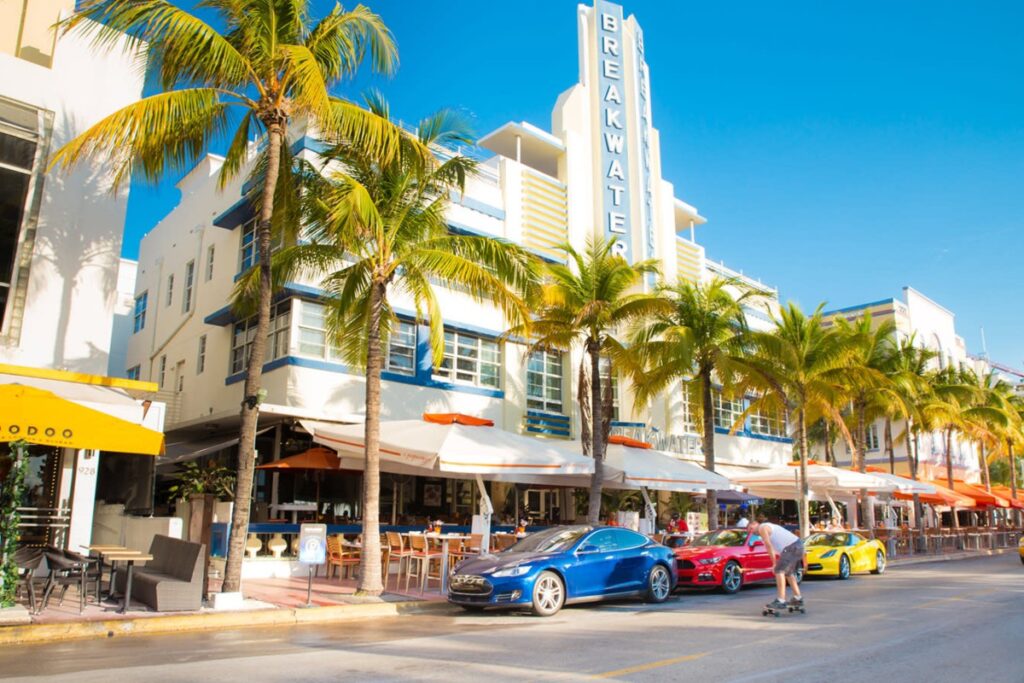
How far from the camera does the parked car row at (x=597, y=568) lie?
12.6m

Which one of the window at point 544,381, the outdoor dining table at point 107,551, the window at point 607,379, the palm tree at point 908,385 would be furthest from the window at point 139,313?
the palm tree at point 908,385

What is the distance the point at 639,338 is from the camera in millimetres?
23219

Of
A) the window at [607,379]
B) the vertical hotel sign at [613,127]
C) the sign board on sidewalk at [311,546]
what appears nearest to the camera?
the sign board on sidewalk at [311,546]

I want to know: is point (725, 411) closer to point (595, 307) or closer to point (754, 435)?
point (754, 435)

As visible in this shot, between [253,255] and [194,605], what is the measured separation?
14049 millimetres

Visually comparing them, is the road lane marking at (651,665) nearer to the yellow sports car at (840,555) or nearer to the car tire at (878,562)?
the yellow sports car at (840,555)

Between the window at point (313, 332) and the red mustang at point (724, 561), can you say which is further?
the window at point (313, 332)

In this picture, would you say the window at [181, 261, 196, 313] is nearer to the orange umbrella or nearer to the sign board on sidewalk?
the sign board on sidewalk

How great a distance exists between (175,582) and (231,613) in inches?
36.5

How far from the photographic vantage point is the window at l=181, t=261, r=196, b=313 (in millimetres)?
27906

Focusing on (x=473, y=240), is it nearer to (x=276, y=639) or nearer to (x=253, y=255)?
(x=276, y=639)

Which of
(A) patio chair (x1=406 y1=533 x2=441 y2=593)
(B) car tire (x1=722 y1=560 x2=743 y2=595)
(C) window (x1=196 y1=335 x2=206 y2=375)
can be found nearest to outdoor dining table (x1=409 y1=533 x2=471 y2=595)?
(A) patio chair (x1=406 y1=533 x2=441 y2=593)

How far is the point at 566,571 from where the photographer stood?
1315cm

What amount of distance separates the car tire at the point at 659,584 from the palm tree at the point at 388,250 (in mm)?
4937
